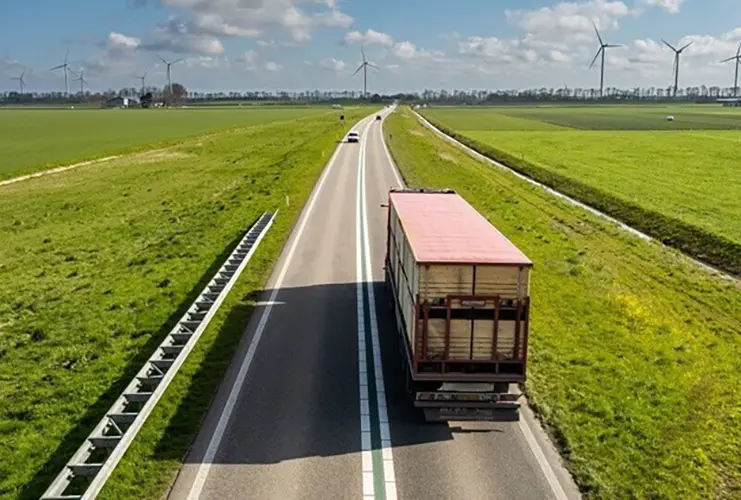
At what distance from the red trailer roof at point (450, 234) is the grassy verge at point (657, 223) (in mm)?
16803

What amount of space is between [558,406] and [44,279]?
832 inches

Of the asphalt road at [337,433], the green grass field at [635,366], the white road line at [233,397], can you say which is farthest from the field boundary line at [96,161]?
the asphalt road at [337,433]

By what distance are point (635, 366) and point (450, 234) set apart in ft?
19.4

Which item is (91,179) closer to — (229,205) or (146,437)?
(229,205)

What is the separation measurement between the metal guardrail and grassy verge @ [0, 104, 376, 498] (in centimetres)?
45

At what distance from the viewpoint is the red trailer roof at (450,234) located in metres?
15.2

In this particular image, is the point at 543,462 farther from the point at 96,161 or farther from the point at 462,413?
the point at 96,161

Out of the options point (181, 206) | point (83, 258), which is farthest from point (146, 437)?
point (181, 206)

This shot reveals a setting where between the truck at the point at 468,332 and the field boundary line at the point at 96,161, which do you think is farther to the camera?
the field boundary line at the point at 96,161

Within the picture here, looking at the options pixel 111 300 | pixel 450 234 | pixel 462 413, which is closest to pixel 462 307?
pixel 462 413

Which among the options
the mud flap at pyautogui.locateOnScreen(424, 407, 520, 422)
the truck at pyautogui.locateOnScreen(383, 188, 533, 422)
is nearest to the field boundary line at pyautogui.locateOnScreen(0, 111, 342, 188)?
the truck at pyautogui.locateOnScreen(383, 188, 533, 422)

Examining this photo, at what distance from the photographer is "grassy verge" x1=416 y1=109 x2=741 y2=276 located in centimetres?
3409

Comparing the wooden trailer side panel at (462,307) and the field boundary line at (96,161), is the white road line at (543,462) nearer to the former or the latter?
the wooden trailer side panel at (462,307)

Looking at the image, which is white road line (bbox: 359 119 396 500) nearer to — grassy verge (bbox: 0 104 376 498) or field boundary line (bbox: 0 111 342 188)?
grassy verge (bbox: 0 104 376 498)
